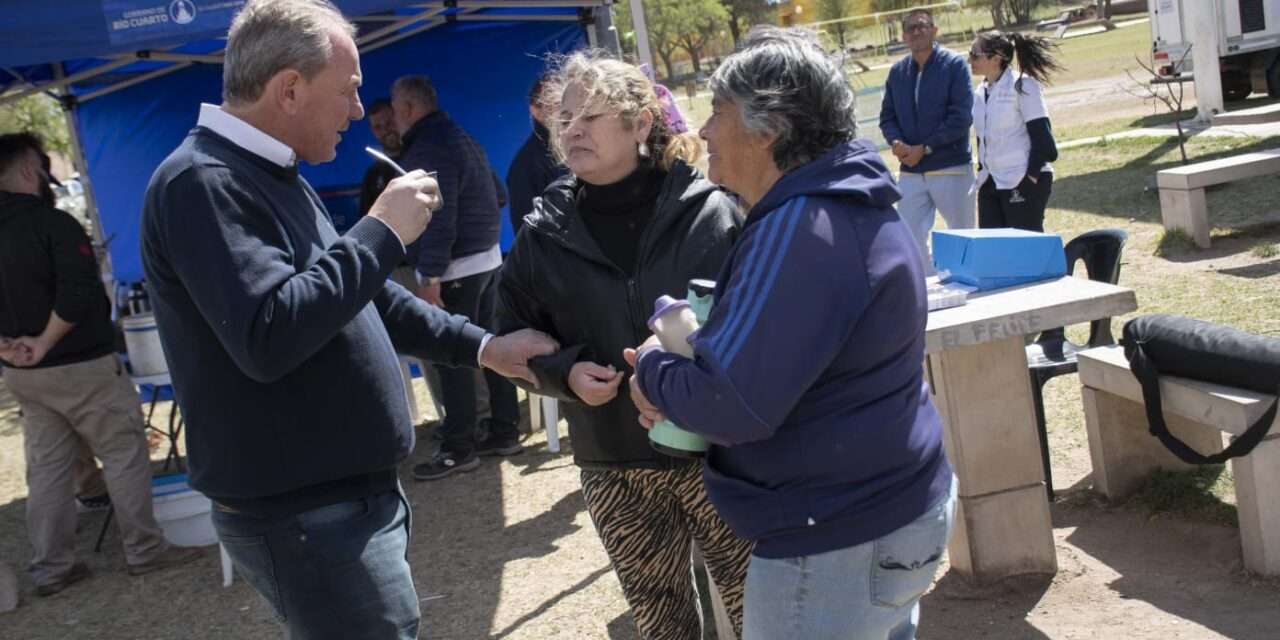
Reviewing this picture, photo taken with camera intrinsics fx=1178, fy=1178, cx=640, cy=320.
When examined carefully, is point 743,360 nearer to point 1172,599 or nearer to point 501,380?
point 1172,599

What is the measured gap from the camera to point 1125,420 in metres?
4.52

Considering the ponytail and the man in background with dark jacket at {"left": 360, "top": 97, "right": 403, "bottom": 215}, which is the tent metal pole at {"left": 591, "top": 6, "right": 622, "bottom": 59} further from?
the ponytail

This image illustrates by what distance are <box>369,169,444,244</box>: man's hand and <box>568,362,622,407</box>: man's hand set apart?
1.78 feet

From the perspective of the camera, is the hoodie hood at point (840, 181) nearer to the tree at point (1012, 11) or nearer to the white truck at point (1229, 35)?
the white truck at point (1229, 35)

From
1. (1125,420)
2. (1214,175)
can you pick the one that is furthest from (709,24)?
(1125,420)

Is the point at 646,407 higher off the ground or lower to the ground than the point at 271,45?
lower

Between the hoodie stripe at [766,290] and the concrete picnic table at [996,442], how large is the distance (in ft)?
6.12

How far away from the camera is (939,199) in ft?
24.3

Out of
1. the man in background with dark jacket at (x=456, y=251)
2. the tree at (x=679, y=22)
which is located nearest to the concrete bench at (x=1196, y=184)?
the man in background with dark jacket at (x=456, y=251)

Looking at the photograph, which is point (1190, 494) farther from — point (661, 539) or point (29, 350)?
point (29, 350)

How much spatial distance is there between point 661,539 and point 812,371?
1202 millimetres

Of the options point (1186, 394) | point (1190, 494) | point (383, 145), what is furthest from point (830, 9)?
point (1186, 394)

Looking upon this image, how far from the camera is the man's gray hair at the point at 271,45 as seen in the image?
2.18m

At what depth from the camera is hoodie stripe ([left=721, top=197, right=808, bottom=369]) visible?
1827 mm
